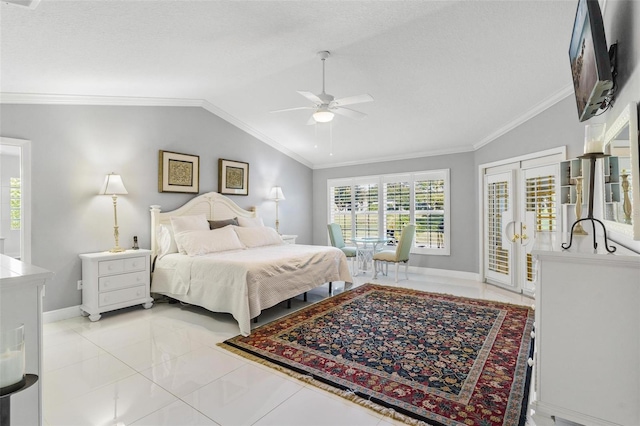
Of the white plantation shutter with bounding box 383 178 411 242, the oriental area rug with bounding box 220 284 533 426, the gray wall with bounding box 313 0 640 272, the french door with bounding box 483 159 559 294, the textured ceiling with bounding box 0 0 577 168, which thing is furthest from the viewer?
the white plantation shutter with bounding box 383 178 411 242

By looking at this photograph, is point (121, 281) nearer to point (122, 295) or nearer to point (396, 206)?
point (122, 295)

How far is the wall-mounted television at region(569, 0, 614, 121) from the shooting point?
5.25ft

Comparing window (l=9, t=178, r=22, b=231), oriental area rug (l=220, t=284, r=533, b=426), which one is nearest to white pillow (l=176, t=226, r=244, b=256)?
oriental area rug (l=220, t=284, r=533, b=426)

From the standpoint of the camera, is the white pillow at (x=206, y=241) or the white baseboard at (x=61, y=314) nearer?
the white baseboard at (x=61, y=314)

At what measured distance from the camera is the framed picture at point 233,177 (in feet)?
17.9

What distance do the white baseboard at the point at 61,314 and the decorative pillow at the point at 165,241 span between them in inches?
42.9

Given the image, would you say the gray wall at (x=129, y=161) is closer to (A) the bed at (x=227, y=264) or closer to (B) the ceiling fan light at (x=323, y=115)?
(A) the bed at (x=227, y=264)

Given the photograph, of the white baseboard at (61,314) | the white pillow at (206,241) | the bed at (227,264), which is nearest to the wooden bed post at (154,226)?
the bed at (227,264)

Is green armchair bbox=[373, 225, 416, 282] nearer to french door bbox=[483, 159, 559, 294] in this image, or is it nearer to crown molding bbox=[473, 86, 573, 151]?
french door bbox=[483, 159, 559, 294]

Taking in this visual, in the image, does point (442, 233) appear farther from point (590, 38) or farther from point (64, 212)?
point (64, 212)

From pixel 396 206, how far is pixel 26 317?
5.93 m

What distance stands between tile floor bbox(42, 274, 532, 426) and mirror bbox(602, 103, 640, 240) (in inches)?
64.9

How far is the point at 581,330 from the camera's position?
1551 mm

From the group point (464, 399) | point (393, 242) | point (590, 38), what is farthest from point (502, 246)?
point (590, 38)
